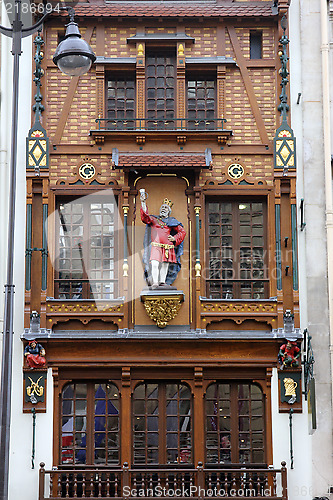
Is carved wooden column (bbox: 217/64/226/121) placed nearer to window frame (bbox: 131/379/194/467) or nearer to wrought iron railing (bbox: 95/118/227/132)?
wrought iron railing (bbox: 95/118/227/132)

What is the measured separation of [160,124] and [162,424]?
7.20 meters

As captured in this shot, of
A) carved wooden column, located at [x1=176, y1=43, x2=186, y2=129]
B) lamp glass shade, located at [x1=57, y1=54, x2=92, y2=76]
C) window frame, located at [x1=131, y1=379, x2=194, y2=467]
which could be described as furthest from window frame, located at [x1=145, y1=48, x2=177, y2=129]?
window frame, located at [x1=131, y1=379, x2=194, y2=467]

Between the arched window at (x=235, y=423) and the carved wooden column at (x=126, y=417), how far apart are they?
181 centimetres

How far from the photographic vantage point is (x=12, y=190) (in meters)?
16.7

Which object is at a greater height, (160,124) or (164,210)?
(160,124)

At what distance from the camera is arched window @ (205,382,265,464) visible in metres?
23.1

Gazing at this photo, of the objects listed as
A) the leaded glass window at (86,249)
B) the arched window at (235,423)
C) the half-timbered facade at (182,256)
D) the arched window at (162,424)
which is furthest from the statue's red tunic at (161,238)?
the arched window at (235,423)

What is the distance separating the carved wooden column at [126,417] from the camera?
22891mm

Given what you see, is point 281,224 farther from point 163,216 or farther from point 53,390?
point 53,390

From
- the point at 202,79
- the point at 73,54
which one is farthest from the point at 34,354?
the point at 202,79

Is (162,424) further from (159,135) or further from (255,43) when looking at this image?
(255,43)

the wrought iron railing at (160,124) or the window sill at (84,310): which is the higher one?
the wrought iron railing at (160,124)

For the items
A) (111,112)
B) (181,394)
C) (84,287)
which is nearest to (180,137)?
(111,112)

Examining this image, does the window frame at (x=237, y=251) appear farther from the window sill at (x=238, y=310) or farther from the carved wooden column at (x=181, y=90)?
the carved wooden column at (x=181, y=90)
